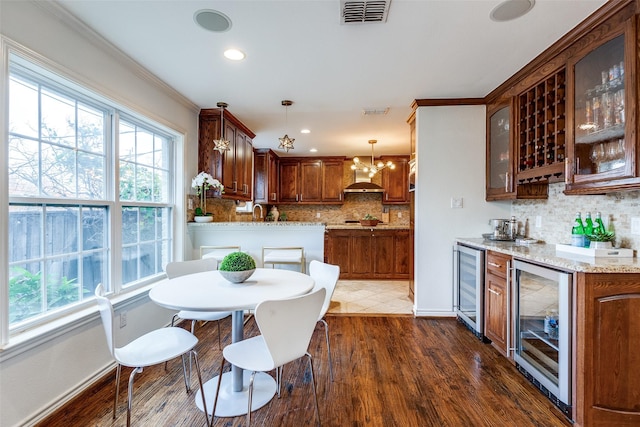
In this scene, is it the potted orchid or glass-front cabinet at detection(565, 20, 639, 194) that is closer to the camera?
glass-front cabinet at detection(565, 20, 639, 194)

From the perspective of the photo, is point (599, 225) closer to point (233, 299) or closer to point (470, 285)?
point (470, 285)

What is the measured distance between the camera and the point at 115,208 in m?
2.37

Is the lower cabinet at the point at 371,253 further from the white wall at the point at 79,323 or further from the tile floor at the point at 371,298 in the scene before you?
the white wall at the point at 79,323

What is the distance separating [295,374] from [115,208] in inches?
74.9

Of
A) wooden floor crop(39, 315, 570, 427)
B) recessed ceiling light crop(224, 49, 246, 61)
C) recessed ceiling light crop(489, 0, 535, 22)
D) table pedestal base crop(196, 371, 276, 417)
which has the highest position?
recessed ceiling light crop(489, 0, 535, 22)

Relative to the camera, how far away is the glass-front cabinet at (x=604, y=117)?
5.41 ft

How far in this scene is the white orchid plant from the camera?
3306mm

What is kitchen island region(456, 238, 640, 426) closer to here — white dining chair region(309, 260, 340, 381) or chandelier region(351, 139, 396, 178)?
white dining chair region(309, 260, 340, 381)

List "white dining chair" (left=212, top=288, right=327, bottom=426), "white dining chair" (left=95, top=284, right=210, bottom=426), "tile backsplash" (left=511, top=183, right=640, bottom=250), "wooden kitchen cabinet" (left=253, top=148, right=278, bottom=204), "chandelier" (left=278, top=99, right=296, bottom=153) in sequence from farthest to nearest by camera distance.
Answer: "wooden kitchen cabinet" (left=253, top=148, right=278, bottom=204), "chandelier" (left=278, top=99, right=296, bottom=153), "tile backsplash" (left=511, top=183, right=640, bottom=250), "white dining chair" (left=95, top=284, right=210, bottom=426), "white dining chair" (left=212, top=288, right=327, bottom=426)

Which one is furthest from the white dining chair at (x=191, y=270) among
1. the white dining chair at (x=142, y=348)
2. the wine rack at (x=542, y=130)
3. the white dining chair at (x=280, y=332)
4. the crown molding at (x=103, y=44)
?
the wine rack at (x=542, y=130)

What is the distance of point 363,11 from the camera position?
1747mm

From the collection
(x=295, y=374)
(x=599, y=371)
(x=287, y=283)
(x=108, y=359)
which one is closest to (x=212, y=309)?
(x=287, y=283)

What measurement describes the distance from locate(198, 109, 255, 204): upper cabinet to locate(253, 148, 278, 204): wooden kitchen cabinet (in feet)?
4.96

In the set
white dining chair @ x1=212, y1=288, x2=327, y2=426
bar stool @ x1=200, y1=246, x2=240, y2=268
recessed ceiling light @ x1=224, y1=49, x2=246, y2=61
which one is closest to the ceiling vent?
recessed ceiling light @ x1=224, y1=49, x2=246, y2=61
